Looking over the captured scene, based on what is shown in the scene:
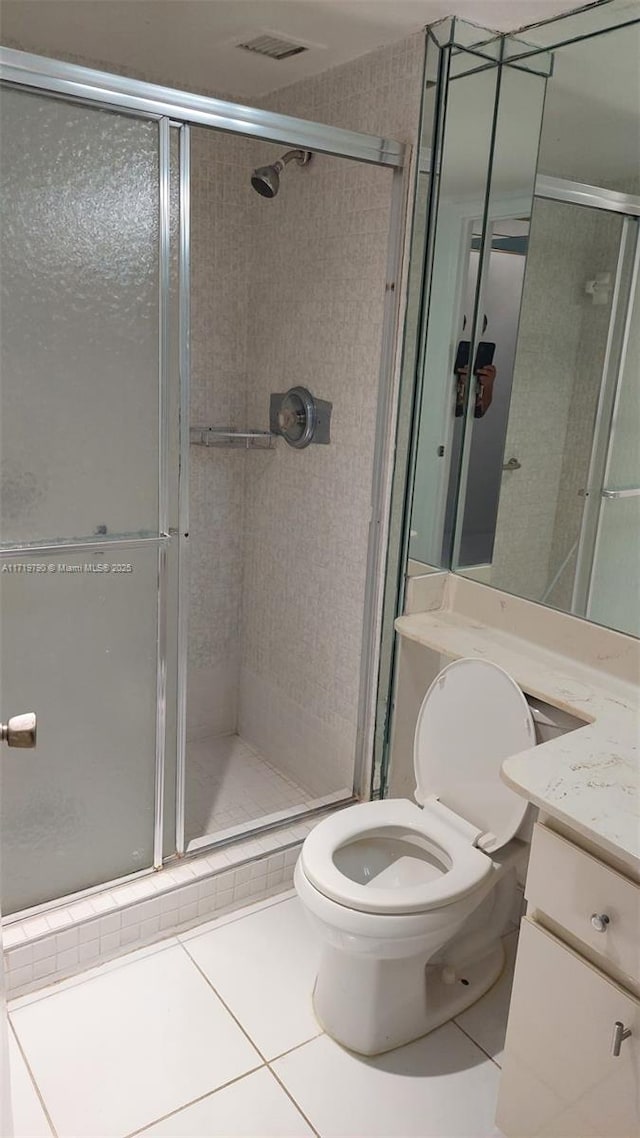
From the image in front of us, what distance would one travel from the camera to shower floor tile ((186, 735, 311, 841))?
2529 millimetres

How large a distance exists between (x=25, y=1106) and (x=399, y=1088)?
30.4 inches

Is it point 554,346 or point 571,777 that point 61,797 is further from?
point 554,346

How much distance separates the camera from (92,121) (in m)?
1.66

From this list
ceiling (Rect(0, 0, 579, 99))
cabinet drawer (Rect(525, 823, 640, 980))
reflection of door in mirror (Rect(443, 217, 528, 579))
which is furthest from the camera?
reflection of door in mirror (Rect(443, 217, 528, 579))

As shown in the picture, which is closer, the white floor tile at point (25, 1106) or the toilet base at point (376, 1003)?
the white floor tile at point (25, 1106)

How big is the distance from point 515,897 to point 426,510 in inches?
41.4

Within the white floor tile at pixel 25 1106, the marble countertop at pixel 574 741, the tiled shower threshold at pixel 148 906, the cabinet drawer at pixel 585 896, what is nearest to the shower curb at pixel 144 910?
the tiled shower threshold at pixel 148 906

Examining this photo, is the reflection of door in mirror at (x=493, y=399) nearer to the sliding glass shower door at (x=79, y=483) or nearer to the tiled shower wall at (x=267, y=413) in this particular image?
the tiled shower wall at (x=267, y=413)

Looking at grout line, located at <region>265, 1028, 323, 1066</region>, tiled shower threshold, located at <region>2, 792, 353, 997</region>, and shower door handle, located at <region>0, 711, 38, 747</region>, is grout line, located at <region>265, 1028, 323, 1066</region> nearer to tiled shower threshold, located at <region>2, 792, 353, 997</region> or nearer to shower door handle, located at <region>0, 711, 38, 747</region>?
tiled shower threshold, located at <region>2, 792, 353, 997</region>

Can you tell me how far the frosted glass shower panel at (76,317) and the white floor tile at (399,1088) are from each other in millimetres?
1268

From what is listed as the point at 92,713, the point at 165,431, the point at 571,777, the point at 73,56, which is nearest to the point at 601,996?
the point at 571,777

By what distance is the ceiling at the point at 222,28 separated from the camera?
1880mm

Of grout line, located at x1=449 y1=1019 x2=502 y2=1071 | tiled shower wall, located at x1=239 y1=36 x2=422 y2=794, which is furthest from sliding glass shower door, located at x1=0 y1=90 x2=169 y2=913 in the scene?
grout line, located at x1=449 y1=1019 x2=502 y2=1071

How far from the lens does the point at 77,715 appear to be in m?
1.96
